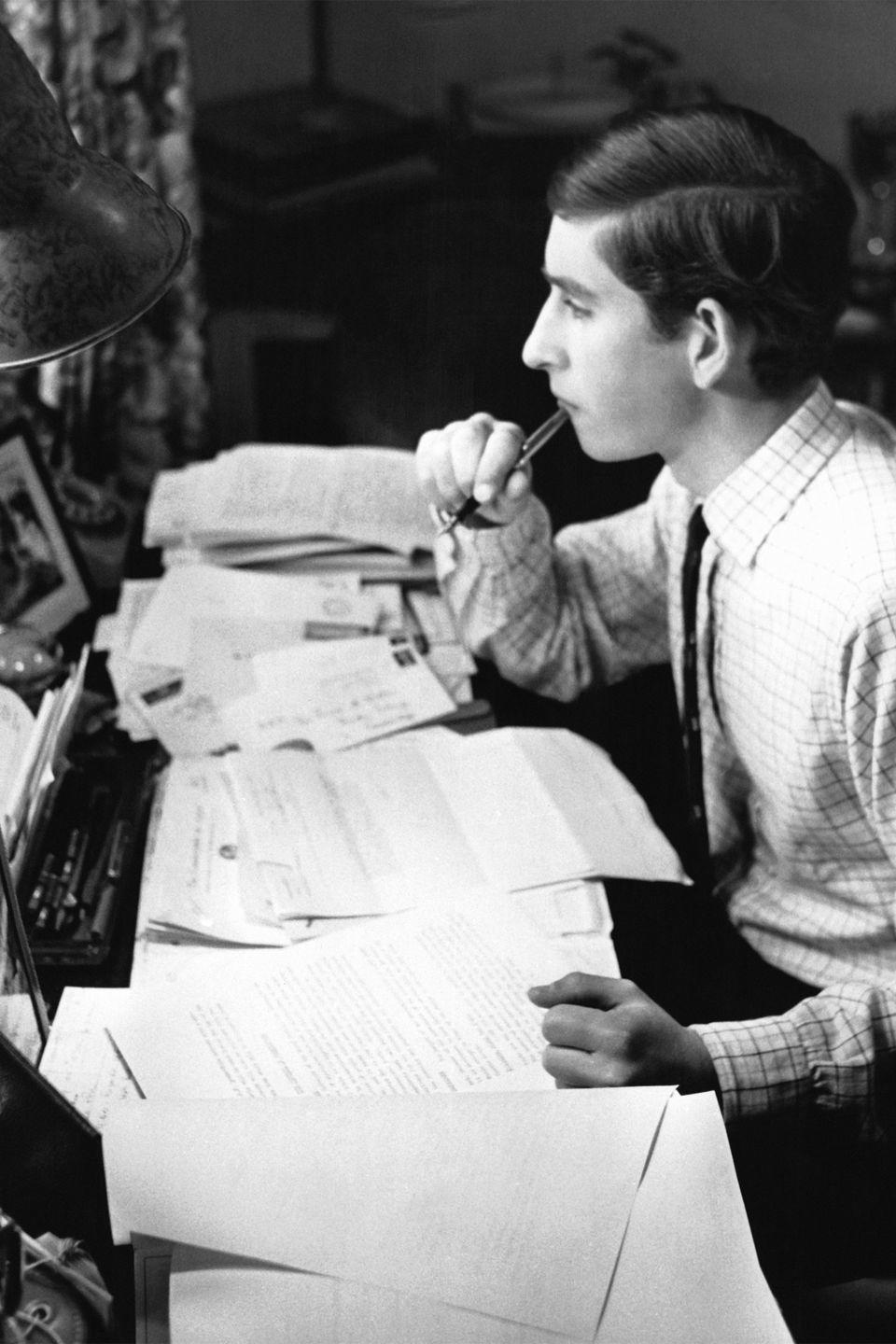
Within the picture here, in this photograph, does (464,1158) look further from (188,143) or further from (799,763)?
(188,143)

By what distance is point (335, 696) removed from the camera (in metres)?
1.50

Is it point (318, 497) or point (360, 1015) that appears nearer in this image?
point (360, 1015)

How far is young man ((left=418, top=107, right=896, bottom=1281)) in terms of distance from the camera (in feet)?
3.60

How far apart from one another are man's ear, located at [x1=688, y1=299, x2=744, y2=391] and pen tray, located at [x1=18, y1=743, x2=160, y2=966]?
2.16ft

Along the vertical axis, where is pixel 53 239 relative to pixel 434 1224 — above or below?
above

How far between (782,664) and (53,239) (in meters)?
0.80

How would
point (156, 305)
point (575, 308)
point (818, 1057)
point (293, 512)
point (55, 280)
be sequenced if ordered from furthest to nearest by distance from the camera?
point (156, 305)
point (293, 512)
point (575, 308)
point (818, 1057)
point (55, 280)

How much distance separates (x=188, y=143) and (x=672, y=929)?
1562mm

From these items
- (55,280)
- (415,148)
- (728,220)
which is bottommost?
(415,148)

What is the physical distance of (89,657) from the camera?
157 centimetres

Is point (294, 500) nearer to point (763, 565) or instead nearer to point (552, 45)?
point (763, 565)

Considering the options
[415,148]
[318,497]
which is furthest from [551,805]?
[415,148]

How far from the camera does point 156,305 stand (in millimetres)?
2217

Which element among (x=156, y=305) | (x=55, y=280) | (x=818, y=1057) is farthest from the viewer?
(x=156, y=305)
